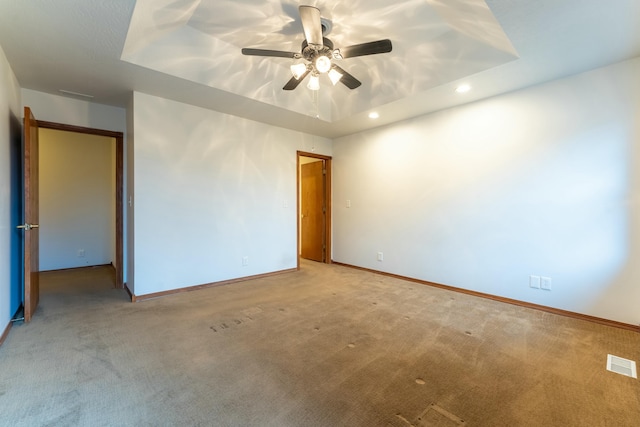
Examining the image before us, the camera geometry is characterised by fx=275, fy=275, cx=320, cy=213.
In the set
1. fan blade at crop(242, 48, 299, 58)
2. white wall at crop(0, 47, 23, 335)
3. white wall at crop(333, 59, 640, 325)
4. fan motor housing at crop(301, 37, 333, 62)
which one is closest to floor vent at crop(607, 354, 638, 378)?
white wall at crop(333, 59, 640, 325)

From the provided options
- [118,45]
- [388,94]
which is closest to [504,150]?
[388,94]

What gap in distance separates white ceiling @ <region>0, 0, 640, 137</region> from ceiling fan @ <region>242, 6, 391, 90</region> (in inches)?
17.7

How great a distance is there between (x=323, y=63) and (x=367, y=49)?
0.37 meters

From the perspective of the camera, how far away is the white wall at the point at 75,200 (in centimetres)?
473

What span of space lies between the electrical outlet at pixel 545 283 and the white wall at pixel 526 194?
55 mm

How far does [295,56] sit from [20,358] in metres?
3.14

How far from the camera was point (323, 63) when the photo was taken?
7.51 feet

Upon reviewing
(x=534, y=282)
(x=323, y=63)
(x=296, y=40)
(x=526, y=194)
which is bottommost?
(x=534, y=282)

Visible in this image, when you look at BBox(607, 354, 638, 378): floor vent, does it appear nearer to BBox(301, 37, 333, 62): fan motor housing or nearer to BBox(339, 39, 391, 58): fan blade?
BBox(339, 39, 391, 58): fan blade

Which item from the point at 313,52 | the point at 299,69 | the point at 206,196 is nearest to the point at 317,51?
the point at 313,52

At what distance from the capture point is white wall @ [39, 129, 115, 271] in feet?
15.5

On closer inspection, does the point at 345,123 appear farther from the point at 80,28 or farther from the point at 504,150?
the point at 80,28

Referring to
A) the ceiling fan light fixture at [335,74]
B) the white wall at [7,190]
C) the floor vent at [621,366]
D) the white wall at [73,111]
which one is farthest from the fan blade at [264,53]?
the floor vent at [621,366]

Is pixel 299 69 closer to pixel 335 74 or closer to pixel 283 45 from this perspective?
pixel 335 74
